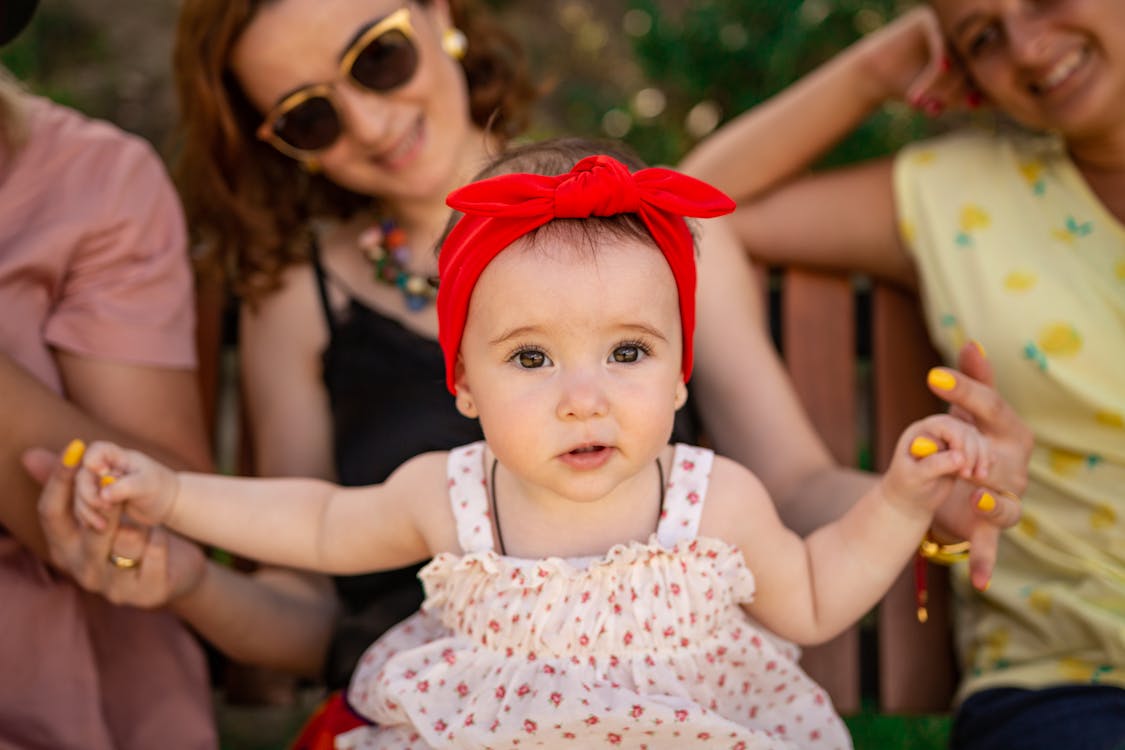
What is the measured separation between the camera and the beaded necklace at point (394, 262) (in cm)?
271

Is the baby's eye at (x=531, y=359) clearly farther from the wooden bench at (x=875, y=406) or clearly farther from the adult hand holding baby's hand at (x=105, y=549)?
the wooden bench at (x=875, y=406)

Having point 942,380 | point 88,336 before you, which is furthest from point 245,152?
point 942,380

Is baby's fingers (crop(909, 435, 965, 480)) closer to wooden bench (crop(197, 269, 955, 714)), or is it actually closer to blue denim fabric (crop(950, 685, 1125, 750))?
blue denim fabric (crop(950, 685, 1125, 750))

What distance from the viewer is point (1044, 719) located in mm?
Result: 2365

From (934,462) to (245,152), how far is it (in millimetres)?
1794

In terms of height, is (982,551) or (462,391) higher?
(462,391)

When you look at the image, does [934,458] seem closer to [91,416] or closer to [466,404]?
[466,404]

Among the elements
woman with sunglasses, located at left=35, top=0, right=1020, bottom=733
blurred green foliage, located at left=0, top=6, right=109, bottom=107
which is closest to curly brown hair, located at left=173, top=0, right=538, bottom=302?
woman with sunglasses, located at left=35, top=0, right=1020, bottom=733

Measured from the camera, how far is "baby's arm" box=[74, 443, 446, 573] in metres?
2.12

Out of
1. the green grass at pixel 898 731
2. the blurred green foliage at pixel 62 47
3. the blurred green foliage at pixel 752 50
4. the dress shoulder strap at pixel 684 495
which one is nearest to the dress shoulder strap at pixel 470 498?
the dress shoulder strap at pixel 684 495

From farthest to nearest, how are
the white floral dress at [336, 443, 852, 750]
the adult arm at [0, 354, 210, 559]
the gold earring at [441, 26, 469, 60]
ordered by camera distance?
the gold earring at [441, 26, 469, 60]
the adult arm at [0, 354, 210, 559]
the white floral dress at [336, 443, 852, 750]

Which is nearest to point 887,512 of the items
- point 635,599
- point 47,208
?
point 635,599

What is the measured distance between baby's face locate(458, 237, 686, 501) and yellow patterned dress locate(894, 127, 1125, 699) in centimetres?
105

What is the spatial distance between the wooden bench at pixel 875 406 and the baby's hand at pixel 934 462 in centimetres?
95
